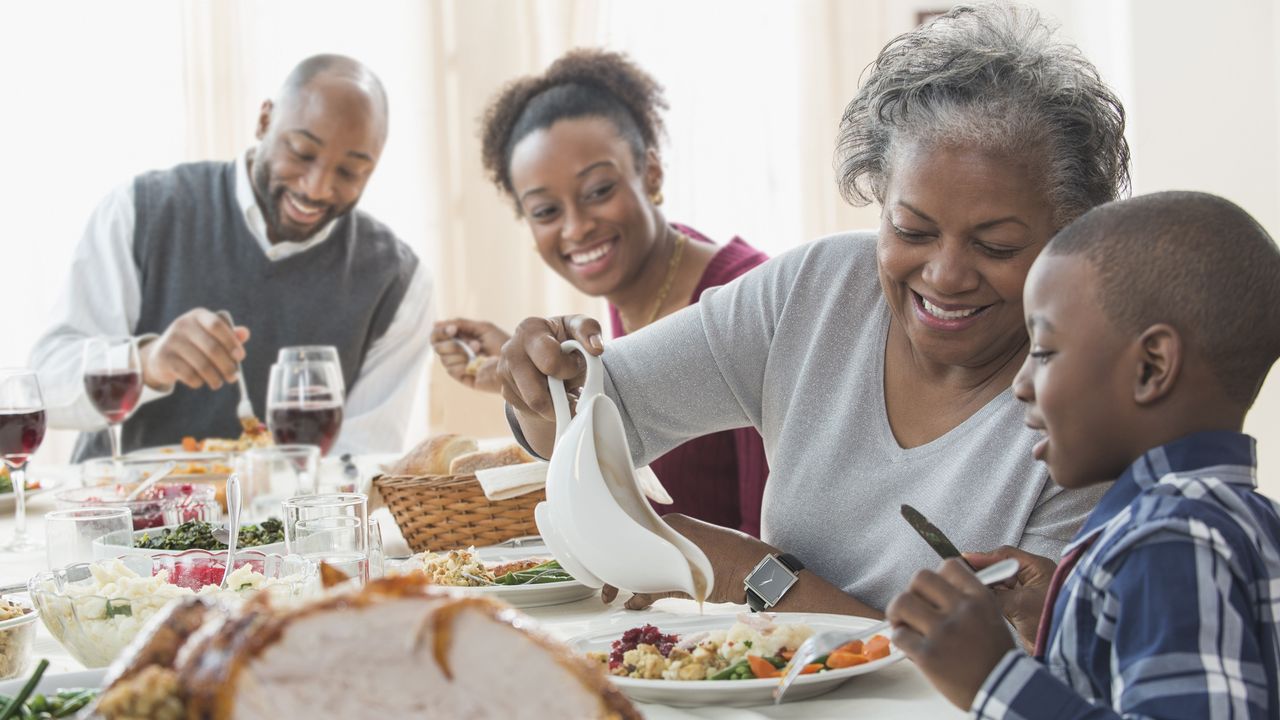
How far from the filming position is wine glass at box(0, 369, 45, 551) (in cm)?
199

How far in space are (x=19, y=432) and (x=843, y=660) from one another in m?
1.51

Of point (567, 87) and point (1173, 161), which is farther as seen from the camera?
point (1173, 161)

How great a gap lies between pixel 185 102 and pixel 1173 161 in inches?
136

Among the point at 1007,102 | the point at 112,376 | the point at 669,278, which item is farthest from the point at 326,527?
the point at 669,278

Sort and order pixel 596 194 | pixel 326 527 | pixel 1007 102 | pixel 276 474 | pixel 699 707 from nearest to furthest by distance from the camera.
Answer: pixel 699 707
pixel 326 527
pixel 1007 102
pixel 276 474
pixel 596 194

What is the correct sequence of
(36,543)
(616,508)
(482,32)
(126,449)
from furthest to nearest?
(482,32) < (126,449) < (36,543) < (616,508)

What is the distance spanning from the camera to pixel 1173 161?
4285 millimetres

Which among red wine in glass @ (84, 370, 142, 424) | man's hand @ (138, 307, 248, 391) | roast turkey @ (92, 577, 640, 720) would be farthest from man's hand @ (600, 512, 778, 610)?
man's hand @ (138, 307, 248, 391)

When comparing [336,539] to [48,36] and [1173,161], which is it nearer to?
[48,36]

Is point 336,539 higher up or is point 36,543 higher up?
point 336,539

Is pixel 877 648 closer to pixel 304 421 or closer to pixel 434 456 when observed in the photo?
pixel 434 456

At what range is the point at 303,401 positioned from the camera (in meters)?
2.38

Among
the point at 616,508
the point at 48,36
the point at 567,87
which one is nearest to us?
the point at 616,508

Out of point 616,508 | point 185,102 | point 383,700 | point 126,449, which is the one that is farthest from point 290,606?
point 185,102
